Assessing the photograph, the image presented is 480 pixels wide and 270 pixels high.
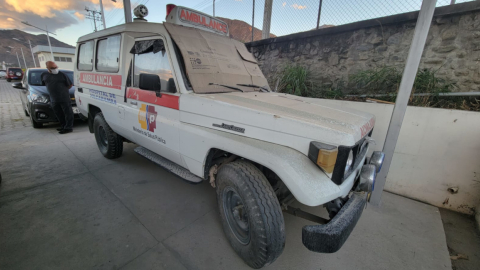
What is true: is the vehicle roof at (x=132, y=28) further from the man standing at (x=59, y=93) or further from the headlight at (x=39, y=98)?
the headlight at (x=39, y=98)

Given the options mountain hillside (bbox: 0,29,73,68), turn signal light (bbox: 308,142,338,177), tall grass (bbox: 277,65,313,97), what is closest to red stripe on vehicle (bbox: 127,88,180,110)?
turn signal light (bbox: 308,142,338,177)

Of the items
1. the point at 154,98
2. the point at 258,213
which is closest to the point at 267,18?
the point at 154,98

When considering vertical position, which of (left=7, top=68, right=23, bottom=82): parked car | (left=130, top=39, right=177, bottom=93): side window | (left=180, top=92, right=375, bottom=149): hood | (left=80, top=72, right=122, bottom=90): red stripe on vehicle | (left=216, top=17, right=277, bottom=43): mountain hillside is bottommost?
(left=7, top=68, right=23, bottom=82): parked car

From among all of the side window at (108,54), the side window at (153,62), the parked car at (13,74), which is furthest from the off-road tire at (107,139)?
the parked car at (13,74)

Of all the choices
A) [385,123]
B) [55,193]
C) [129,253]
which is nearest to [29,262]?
[129,253]

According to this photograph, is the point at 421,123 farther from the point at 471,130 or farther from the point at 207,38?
the point at 207,38

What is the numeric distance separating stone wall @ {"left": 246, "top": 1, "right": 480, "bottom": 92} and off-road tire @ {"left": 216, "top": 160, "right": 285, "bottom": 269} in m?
3.93

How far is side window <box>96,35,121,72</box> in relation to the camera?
3042mm

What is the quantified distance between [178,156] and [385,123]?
2.97 metres

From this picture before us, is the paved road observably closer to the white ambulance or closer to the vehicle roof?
the white ambulance

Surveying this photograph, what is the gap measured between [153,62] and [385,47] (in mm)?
4229

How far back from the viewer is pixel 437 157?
109 inches

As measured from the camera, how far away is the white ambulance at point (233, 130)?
1451mm

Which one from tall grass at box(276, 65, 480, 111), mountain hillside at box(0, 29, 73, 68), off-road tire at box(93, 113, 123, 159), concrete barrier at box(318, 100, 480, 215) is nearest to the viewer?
concrete barrier at box(318, 100, 480, 215)
